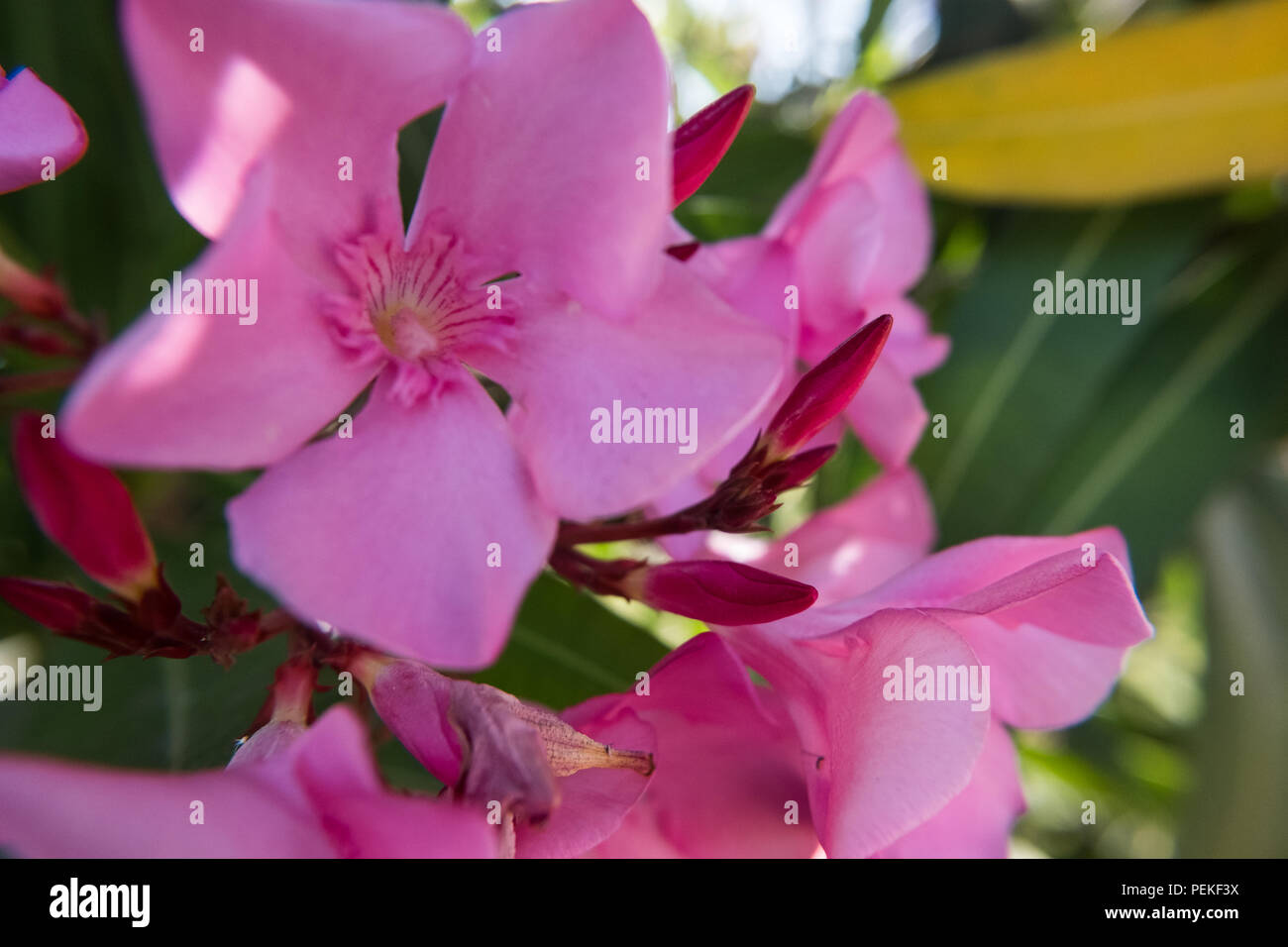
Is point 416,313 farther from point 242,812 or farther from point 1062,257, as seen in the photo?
point 1062,257

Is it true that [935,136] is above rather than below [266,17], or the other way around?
above

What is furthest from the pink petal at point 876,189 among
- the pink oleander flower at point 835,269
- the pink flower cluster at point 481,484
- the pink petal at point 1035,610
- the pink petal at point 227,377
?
the pink petal at point 227,377

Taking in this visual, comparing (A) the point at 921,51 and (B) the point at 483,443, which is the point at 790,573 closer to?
(B) the point at 483,443

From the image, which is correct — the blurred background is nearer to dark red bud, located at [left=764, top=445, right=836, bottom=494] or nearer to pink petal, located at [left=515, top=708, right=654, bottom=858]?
dark red bud, located at [left=764, top=445, right=836, bottom=494]

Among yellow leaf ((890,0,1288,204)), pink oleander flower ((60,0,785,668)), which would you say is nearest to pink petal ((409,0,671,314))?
pink oleander flower ((60,0,785,668))
